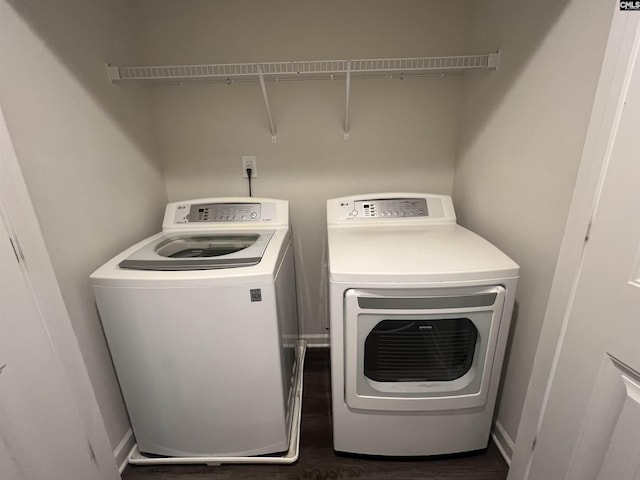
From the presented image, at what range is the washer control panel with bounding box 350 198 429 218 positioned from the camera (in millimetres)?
1596

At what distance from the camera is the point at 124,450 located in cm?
138

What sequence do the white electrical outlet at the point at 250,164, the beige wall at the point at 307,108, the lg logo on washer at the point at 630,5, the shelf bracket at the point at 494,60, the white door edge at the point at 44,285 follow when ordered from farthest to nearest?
the white electrical outlet at the point at 250,164, the beige wall at the point at 307,108, the shelf bracket at the point at 494,60, the white door edge at the point at 44,285, the lg logo on washer at the point at 630,5

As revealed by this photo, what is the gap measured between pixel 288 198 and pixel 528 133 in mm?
1228

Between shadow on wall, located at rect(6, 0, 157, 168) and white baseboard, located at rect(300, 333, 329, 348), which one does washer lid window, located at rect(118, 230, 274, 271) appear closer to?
shadow on wall, located at rect(6, 0, 157, 168)

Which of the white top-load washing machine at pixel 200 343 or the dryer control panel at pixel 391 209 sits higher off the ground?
the dryer control panel at pixel 391 209

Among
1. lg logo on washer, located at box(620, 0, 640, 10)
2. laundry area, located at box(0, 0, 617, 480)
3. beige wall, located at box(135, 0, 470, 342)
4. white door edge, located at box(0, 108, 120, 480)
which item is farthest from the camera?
beige wall, located at box(135, 0, 470, 342)

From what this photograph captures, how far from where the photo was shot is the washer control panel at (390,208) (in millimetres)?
1596

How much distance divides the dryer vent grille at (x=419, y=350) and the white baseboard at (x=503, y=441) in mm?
434

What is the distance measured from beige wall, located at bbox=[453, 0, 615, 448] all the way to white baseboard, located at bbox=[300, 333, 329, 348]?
1.09 metres

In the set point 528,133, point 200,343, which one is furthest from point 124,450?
point 528,133

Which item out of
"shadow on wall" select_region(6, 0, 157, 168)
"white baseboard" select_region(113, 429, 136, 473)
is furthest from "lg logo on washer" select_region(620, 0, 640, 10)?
"white baseboard" select_region(113, 429, 136, 473)

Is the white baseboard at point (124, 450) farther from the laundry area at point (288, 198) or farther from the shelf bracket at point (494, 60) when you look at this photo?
the shelf bracket at point (494, 60)

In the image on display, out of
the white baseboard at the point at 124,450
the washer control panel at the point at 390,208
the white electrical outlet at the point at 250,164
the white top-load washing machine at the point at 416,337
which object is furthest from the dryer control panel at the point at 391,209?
the white baseboard at the point at 124,450

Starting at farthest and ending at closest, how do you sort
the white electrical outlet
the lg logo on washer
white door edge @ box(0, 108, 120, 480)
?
1. the white electrical outlet
2. white door edge @ box(0, 108, 120, 480)
3. the lg logo on washer
